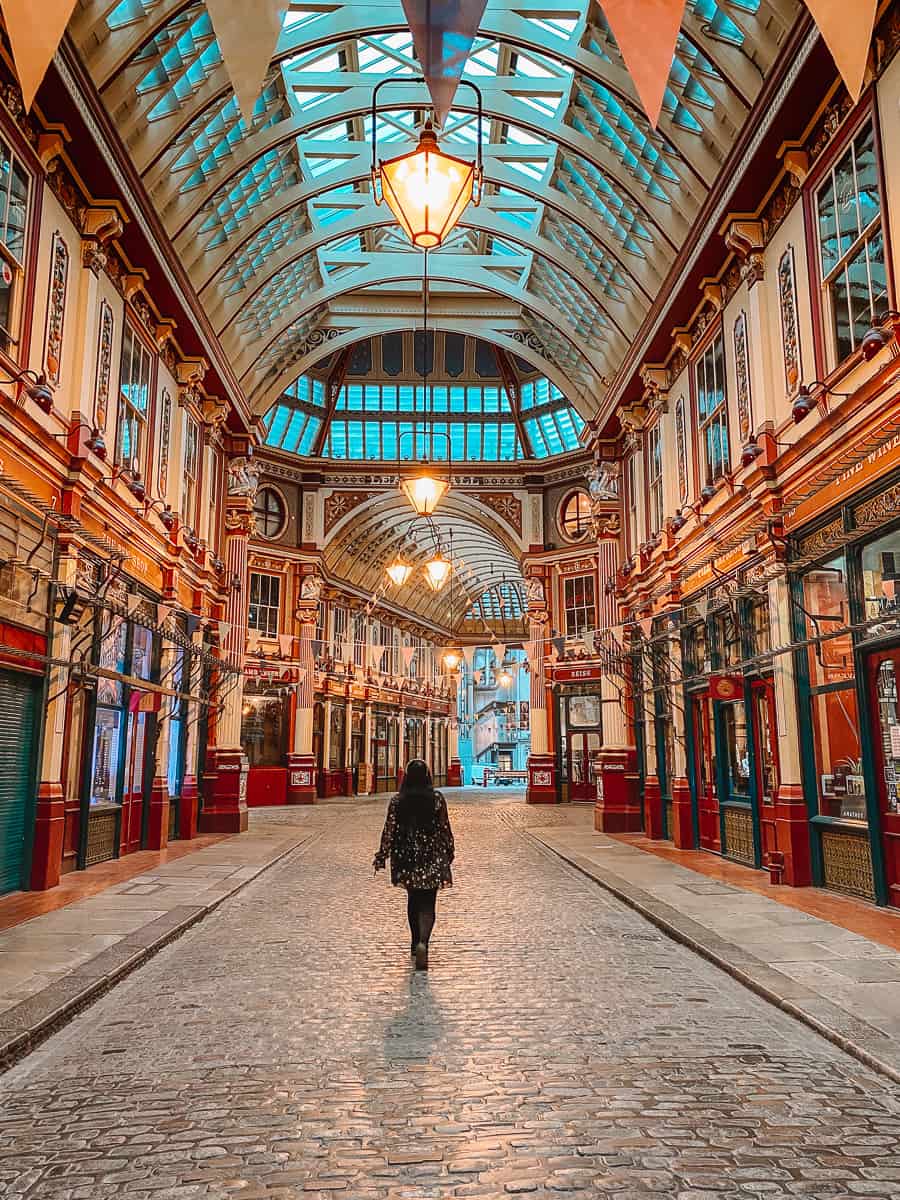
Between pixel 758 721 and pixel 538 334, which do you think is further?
pixel 538 334

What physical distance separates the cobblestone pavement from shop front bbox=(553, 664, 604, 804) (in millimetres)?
24001

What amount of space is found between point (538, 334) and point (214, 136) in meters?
12.3

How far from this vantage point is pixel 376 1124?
14.1ft

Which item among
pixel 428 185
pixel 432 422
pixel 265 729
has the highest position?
pixel 432 422

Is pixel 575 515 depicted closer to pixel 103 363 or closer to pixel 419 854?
pixel 103 363

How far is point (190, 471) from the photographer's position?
18.4 meters

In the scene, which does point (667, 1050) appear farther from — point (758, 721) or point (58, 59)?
point (58, 59)

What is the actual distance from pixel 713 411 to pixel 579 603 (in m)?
17.6

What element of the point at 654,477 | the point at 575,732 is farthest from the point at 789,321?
the point at 575,732

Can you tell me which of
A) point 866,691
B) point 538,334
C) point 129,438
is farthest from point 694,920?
point 538,334

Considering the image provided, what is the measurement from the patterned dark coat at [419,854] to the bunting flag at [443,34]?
17.1 feet

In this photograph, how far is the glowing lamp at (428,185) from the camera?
8234 mm

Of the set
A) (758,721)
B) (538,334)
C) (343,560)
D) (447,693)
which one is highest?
(538,334)

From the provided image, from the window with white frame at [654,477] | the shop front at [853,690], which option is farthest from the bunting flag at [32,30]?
the window with white frame at [654,477]
